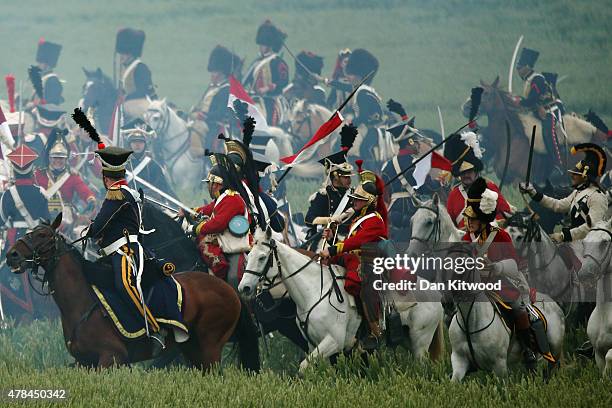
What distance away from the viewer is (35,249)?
14953mm

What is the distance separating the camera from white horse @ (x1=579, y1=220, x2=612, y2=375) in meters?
13.8

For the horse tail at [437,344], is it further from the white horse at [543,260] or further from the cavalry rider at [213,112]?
the cavalry rider at [213,112]

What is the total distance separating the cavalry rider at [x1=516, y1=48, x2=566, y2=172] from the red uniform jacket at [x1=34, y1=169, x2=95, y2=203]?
33.1 feet

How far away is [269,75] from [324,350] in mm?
19905

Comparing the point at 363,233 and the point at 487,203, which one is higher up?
the point at 487,203

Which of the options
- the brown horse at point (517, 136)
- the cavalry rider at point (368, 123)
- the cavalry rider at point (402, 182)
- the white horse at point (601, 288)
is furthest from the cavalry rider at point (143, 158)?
the white horse at point (601, 288)

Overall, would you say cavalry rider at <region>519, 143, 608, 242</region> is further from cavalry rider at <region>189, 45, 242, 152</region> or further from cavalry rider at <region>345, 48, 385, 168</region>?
cavalry rider at <region>189, 45, 242, 152</region>

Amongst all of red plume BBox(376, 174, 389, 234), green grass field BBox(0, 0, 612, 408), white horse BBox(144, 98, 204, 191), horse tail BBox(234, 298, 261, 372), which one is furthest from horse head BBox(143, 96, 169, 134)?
red plume BBox(376, 174, 389, 234)

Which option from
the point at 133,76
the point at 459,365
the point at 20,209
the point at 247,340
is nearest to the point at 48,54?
the point at 133,76

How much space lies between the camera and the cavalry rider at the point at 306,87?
111 feet

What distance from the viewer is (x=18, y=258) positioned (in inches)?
586

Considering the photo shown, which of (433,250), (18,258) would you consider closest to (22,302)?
(18,258)

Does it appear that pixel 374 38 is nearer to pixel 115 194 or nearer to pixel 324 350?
pixel 324 350

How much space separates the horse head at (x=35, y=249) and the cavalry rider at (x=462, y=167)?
4.88 m
